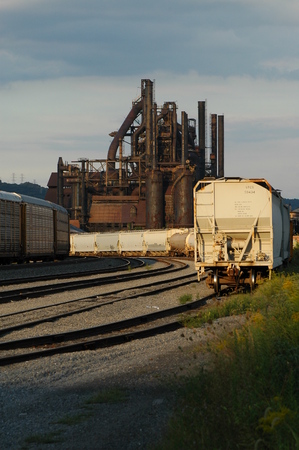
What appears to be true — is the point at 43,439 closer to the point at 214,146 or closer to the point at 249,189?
the point at 249,189

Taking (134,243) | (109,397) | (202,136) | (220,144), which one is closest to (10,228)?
(109,397)

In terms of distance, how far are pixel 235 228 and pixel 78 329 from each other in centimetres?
820

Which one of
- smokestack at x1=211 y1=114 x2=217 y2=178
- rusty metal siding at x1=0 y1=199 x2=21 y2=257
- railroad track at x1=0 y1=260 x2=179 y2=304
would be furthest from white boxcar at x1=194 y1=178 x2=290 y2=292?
smokestack at x1=211 y1=114 x2=217 y2=178

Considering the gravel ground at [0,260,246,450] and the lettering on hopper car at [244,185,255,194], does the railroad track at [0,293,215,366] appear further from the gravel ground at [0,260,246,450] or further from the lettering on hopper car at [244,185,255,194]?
the lettering on hopper car at [244,185,255,194]

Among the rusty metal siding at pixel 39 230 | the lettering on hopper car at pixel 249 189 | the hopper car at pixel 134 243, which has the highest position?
the lettering on hopper car at pixel 249 189

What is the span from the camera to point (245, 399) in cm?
509

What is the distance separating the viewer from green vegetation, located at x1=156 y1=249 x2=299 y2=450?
4.33m

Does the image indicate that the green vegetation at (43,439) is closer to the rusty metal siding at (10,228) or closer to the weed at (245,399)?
the weed at (245,399)

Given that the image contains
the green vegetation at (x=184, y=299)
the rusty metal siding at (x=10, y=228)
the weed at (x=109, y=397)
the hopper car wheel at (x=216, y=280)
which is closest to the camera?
the weed at (x=109, y=397)

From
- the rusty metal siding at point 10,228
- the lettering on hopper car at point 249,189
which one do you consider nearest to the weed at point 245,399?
the lettering on hopper car at point 249,189

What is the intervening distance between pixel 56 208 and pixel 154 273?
12.1 m

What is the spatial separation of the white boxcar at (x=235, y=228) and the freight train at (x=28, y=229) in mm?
11788

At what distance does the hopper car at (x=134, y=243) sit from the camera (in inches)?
2044

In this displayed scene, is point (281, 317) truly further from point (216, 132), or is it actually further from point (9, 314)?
point (216, 132)
